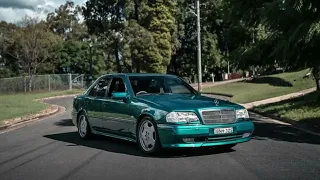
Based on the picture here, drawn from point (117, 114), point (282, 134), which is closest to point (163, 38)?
point (282, 134)

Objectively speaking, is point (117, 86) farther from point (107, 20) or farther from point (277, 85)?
point (107, 20)

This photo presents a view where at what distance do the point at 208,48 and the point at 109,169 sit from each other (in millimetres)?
58403

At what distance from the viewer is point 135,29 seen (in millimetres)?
50094

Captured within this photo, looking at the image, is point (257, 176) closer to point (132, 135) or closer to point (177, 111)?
point (177, 111)

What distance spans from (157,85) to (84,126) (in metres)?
2.62

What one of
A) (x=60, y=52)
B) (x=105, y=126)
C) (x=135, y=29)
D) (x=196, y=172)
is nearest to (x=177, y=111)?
(x=196, y=172)

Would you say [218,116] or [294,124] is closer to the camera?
[218,116]

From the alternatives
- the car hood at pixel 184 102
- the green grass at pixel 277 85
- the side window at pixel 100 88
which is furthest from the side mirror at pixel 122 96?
the green grass at pixel 277 85

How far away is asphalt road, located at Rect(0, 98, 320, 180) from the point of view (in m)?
6.91

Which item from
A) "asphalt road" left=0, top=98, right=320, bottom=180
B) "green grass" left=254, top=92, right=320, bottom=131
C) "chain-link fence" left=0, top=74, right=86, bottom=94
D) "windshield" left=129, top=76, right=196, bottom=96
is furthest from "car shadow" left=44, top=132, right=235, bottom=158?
"chain-link fence" left=0, top=74, right=86, bottom=94

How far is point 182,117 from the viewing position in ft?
26.4

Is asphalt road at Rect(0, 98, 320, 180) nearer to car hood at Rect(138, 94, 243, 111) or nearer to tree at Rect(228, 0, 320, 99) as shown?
car hood at Rect(138, 94, 243, 111)

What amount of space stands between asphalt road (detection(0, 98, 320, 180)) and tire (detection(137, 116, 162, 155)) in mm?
170

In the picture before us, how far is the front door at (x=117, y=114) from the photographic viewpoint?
9188 millimetres
